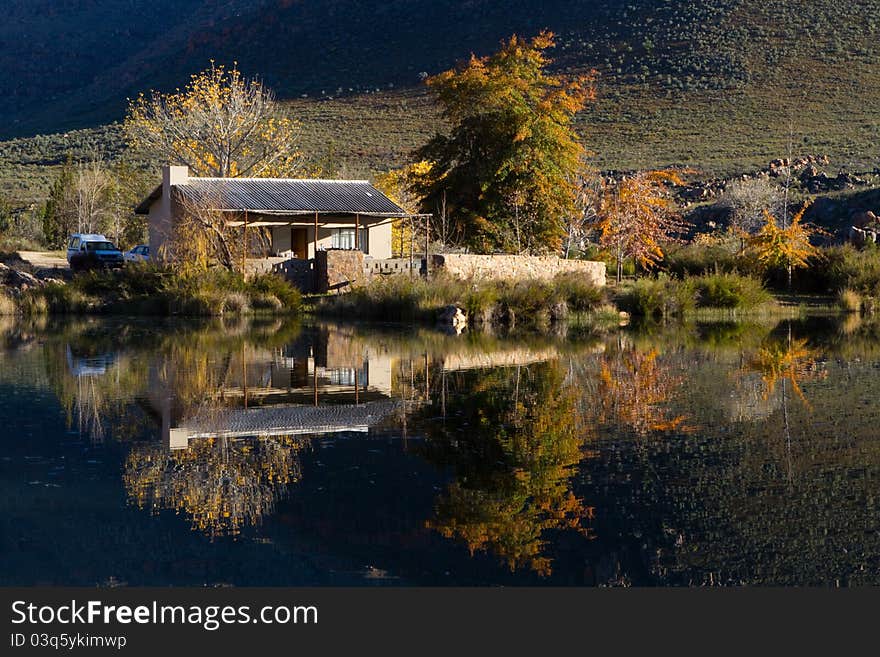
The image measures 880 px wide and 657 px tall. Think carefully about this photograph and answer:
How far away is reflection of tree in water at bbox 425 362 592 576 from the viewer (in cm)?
927

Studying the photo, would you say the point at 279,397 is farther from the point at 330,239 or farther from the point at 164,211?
the point at 330,239

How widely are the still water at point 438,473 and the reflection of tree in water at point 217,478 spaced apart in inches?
1.5

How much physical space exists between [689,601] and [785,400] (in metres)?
9.11

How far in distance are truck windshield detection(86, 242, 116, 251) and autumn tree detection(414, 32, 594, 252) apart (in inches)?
550

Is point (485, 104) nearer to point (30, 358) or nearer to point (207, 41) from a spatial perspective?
point (30, 358)

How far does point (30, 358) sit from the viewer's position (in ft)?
72.6

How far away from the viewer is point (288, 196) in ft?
140

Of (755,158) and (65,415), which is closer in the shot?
(65,415)

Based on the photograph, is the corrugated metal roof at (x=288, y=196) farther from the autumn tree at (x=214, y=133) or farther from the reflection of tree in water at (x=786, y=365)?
the reflection of tree in water at (x=786, y=365)

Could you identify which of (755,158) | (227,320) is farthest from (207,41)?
(227,320)

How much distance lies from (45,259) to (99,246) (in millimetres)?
5365

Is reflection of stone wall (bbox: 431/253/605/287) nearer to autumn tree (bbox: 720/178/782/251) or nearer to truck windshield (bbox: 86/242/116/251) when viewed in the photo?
autumn tree (bbox: 720/178/782/251)

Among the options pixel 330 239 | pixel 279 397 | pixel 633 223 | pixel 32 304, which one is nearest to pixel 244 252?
pixel 32 304
